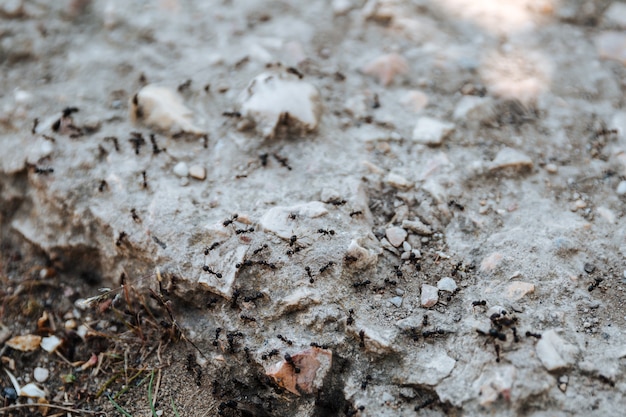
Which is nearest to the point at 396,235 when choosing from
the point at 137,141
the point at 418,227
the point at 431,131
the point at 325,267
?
the point at 418,227

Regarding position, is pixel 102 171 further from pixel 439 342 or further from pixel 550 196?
pixel 550 196

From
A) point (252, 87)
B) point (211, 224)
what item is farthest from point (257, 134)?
point (211, 224)

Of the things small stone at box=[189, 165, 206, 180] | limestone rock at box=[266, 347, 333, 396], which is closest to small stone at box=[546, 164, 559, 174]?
limestone rock at box=[266, 347, 333, 396]

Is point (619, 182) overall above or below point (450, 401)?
above

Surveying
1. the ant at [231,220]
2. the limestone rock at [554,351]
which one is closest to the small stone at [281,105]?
the ant at [231,220]

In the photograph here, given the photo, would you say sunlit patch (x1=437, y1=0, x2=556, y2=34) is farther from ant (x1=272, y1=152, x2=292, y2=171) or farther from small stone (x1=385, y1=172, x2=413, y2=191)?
ant (x1=272, y1=152, x2=292, y2=171)

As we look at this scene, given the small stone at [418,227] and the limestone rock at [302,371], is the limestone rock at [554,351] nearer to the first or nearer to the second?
the small stone at [418,227]

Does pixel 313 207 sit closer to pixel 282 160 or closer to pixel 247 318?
pixel 282 160
